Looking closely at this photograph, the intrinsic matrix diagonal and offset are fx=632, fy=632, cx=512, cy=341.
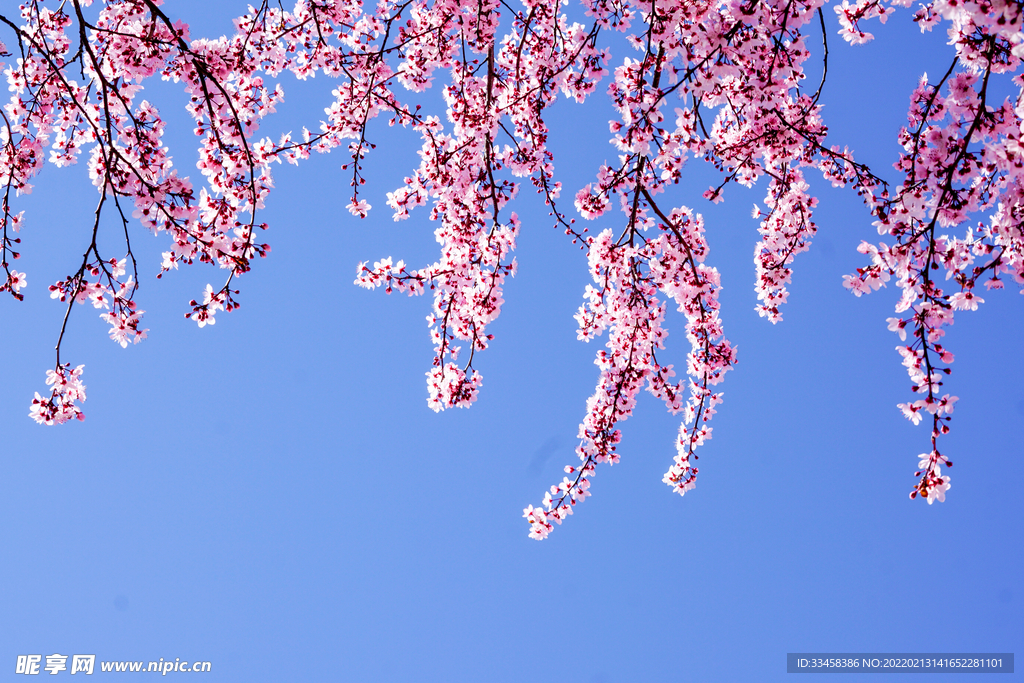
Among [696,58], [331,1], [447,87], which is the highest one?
[331,1]

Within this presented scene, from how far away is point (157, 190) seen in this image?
3.90 meters

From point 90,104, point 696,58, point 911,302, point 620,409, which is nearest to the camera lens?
point 911,302

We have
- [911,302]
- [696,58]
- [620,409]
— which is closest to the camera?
[911,302]

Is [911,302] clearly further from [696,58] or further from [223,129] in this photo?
[223,129]

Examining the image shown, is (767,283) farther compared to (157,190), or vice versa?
(767,283)

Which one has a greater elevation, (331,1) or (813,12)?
(331,1)

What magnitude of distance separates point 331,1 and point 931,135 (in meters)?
5.47

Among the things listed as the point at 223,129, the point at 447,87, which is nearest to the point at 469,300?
the point at 447,87

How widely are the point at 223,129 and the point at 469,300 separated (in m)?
2.55

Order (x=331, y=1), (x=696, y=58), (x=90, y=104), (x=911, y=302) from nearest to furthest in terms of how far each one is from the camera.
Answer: (x=911, y=302) < (x=696, y=58) < (x=90, y=104) < (x=331, y=1)

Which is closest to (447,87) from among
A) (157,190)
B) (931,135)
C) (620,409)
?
(157,190)

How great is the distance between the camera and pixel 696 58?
433cm

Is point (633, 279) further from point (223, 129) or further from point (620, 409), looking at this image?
point (223, 129)

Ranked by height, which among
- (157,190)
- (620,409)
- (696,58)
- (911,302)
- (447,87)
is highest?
(447,87)
